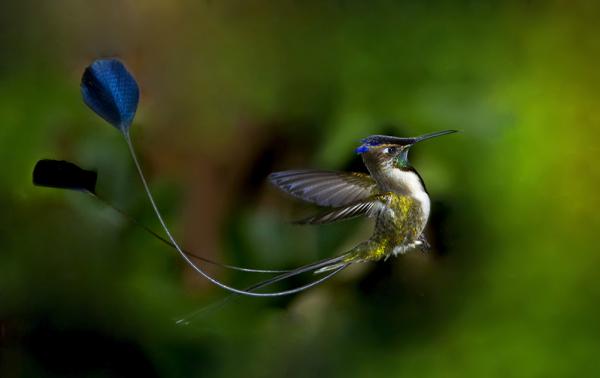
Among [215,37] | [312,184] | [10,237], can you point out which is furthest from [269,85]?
[10,237]

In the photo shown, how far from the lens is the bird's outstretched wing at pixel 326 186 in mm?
528

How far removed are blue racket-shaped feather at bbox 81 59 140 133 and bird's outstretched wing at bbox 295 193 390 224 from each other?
17 cm

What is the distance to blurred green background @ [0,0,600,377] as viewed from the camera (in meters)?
0.66

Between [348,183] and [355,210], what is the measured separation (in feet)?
0.07

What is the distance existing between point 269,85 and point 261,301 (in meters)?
0.19

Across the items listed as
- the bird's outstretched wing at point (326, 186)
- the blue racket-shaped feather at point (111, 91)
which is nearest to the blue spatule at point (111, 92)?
the blue racket-shaped feather at point (111, 91)

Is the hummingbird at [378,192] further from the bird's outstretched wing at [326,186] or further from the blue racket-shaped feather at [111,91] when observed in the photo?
the blue racket-shaped feather at [111,91]

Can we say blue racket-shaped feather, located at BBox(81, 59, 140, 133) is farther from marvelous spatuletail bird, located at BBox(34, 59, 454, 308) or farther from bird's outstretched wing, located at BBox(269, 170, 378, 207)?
bird's outstretched wing, located at BBox(269, 170, 378, 207)

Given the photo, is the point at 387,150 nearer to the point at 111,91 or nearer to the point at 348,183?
the point at 348,183

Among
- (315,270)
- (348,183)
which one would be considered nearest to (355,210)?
(348,183)

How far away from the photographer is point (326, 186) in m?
0.54

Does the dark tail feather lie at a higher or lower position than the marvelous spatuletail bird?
lower

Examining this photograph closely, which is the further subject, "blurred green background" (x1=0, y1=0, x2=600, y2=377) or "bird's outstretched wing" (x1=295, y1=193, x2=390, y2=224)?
"blurred green background" (x1=0, y1=0, x2=600, y2=377)

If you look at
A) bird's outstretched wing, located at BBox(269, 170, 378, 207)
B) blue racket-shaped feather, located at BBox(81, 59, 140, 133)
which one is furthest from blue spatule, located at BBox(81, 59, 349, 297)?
bird's outstretched wing, located at BBox(269, 170, 378, 207)
